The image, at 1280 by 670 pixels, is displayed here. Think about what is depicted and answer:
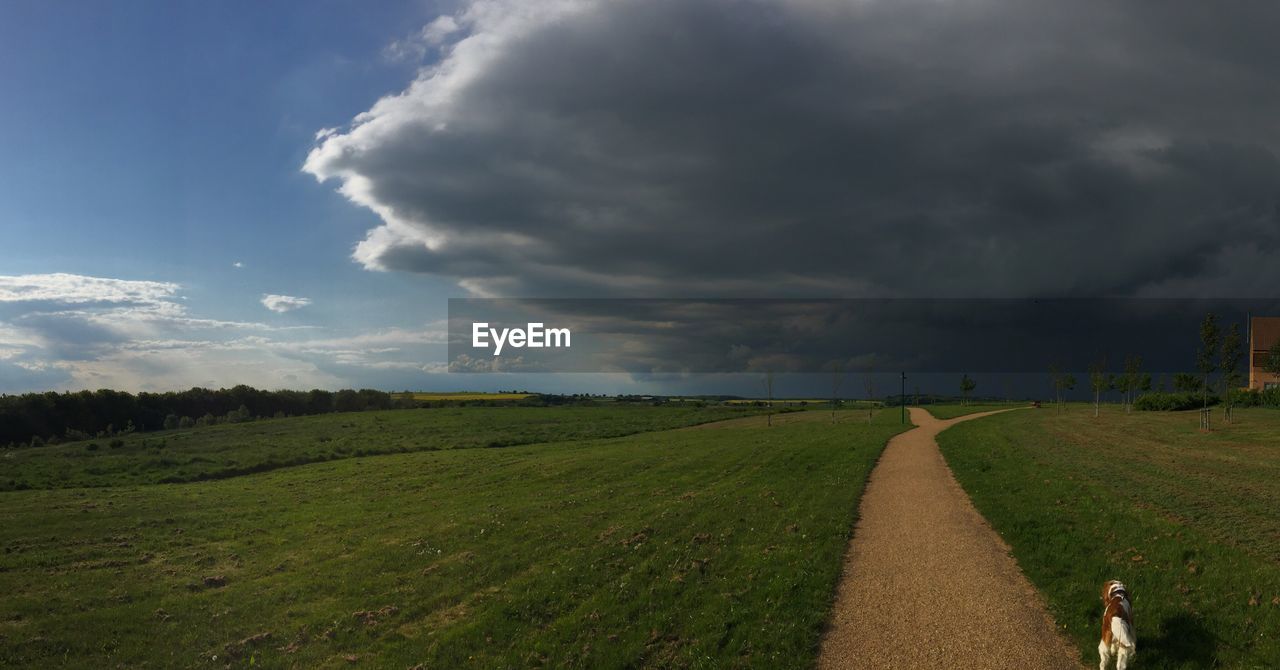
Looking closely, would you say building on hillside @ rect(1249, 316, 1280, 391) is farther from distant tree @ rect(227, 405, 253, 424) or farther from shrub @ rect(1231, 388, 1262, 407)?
distant tree @ rect(227, 405, 253, 424)

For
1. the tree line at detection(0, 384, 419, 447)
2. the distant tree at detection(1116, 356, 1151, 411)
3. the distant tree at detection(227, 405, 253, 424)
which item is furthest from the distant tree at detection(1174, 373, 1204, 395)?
the distant tree at detection(227, 405, 253, 424)

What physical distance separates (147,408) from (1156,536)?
328 feet

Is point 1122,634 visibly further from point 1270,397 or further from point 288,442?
point 1270,397

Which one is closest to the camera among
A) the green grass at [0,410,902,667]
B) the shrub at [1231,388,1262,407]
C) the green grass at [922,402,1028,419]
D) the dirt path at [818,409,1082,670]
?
the dirt path at [818,409,1082,670]

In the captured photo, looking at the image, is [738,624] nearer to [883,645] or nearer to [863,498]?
[883,645]

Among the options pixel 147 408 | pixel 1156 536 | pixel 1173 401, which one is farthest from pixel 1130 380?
pixel 147 408

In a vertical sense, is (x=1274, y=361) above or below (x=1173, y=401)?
above

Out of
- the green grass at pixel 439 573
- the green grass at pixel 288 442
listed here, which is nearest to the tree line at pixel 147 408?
the green grass at pixel 288 442

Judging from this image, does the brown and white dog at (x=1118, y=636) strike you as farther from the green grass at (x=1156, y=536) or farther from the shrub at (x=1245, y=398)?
the shrub at (x=1245, y=398)

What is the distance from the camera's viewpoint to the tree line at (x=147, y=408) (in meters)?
64.7

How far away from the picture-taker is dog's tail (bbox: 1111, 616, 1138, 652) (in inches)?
376

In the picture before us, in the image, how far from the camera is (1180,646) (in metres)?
10.6

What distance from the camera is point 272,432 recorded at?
221 ft

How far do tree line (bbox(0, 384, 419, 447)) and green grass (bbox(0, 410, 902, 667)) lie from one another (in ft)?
156
